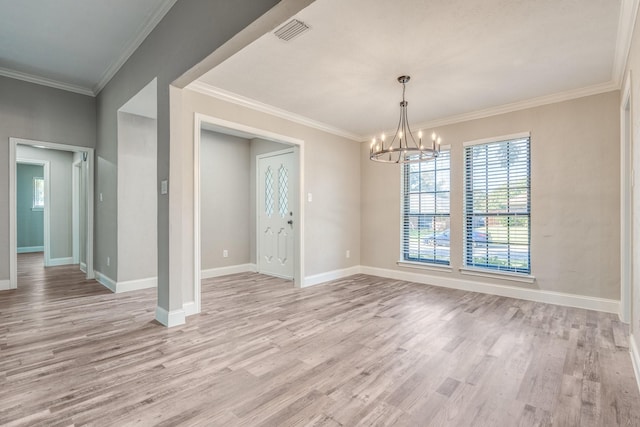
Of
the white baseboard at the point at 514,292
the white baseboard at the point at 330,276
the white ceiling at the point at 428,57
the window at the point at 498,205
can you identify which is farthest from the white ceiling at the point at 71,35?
the white baseboard at the point at 514,292

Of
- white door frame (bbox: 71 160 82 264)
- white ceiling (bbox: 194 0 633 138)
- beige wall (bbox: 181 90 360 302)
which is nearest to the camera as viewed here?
white ceiling (bbox: 194 0 633 138)

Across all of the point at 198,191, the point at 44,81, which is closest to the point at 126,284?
the point at 198,191

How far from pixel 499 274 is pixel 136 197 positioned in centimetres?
527

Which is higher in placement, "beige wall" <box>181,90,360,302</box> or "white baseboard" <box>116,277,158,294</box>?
"beige wall" <box>181,90,360,302</box>

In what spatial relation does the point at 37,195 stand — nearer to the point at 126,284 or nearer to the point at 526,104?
the point at 126,284

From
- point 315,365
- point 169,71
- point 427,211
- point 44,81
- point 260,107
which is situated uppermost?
point 44,81

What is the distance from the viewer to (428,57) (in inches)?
118

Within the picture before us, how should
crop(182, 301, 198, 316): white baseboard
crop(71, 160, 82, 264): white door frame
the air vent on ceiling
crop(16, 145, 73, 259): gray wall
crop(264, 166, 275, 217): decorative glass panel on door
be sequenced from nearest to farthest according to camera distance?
the air vent on ceiling < crop(182, 301, 198, 316): white baseboard < crop(264, 166, 275, 217): decorative glass panel on door < crop(71, 160, 82, 264): white door frame < crop(16, 145, 73, 259): gray wall

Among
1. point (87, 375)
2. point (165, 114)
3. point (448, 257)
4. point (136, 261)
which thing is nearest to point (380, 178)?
point (448, 257)

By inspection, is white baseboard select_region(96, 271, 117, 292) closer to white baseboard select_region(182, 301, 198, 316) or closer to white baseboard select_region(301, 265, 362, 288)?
white baseboard select_region(182, 301, 198, 316)

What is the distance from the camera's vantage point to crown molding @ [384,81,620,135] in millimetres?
3650

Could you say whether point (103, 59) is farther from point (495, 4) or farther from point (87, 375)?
point (495, 4)

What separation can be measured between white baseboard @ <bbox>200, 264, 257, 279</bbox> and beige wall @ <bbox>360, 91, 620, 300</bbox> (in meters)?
3.89

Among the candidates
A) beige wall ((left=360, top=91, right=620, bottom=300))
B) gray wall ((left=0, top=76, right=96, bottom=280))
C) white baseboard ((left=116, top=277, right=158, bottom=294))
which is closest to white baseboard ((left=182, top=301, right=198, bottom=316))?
white baseboard ((left=116, top=277, right=158, bottom=294))
